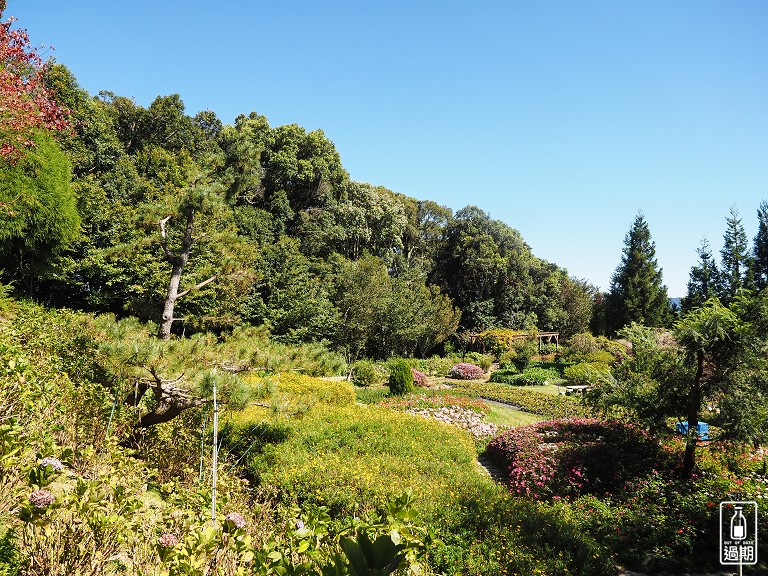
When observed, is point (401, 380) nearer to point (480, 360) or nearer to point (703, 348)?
point (703, 348)

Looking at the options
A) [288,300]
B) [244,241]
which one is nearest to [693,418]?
[244,241]

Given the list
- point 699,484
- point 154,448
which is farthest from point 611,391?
point 154,448

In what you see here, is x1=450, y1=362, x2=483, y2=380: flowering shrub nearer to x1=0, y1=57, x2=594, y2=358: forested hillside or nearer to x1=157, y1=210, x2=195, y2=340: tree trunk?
x1=0, y1=57, x2=594, y2=358: forested hillside

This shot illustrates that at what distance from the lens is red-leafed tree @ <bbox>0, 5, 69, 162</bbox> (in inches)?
198

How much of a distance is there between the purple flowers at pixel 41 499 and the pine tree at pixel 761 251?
109 ft

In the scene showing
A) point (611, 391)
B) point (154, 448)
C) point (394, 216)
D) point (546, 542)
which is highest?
point (394, 216)

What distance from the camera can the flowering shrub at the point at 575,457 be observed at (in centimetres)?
719

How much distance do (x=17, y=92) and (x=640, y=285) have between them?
1210 inches

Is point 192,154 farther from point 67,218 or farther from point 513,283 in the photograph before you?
point 513,283

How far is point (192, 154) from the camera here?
24.6 m

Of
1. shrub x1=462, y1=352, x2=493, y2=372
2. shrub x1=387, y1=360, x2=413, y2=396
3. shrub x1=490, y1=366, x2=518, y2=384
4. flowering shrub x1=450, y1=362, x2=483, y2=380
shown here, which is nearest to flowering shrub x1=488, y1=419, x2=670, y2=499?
shrub x1=387, y1=360, x2=413, y2=396

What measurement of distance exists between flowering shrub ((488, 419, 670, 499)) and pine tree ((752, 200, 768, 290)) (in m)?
24.2

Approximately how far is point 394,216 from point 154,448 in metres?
26.3

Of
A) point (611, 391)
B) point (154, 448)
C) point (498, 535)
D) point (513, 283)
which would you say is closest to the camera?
point (498, 535)
